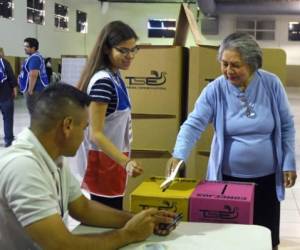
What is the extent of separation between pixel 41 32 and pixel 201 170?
1435cm

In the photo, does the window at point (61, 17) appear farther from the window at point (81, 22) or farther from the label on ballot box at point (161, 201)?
the label on ballot box at point (161, 201)

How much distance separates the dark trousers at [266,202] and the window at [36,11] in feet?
47.6

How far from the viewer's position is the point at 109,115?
6.80 ft

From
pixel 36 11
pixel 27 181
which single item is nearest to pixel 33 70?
pixel 27 181

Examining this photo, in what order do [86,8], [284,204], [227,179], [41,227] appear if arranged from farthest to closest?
1. [86,8]
2. [284,204]
3. [227,179]
4. [41,227]

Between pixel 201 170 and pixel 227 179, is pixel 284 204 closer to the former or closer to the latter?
pixel 201 170

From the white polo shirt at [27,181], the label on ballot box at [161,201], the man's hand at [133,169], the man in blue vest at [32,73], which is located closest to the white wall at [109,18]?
the man in blue vest at [32,73]

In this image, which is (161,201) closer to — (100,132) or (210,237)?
(210,237)

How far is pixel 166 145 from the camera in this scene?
3.32m

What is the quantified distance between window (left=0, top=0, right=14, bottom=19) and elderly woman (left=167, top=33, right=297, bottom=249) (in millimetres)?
12730

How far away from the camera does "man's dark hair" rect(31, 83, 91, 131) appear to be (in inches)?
51.8

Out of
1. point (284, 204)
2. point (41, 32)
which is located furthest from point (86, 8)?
point (284, 204)

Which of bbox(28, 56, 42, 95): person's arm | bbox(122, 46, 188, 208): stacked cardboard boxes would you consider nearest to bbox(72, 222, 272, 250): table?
bbox(122, 46, 188, 208): stacked cardboard boxes

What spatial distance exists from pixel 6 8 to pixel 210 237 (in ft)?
45.5
